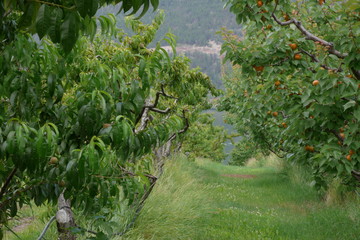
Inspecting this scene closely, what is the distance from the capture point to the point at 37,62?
260cm

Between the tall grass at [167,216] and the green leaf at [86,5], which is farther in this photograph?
the tall grass at [167,216]

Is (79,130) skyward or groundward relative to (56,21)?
groundward

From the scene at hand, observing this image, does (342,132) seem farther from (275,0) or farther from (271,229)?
(271,229)

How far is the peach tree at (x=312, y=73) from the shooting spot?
4320mm

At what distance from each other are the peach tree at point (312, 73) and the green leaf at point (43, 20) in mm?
Answer: 3189

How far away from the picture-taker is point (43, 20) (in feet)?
4.65

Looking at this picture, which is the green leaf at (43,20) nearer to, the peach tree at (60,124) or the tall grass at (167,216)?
the peach tree at (60,124)

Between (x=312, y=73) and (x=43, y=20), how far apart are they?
4173 millimetres

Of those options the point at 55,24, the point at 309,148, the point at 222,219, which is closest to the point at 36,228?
the point at 222,219

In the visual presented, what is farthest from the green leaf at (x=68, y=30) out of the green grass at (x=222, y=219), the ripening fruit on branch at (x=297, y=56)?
the ripening fruit on branch at (x=297, y=56)

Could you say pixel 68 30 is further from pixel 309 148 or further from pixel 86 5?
pixel 309 148

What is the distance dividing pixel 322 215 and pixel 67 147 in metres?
7.36

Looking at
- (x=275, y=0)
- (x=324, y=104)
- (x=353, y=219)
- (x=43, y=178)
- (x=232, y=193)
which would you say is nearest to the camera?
(x=43, y=178)

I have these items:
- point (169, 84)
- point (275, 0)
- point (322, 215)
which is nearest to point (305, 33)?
point (275, 0)
